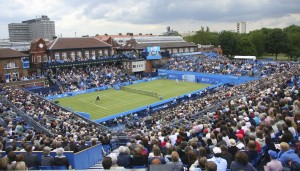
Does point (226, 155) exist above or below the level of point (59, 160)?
above

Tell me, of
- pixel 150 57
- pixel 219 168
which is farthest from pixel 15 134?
pixel 150 57

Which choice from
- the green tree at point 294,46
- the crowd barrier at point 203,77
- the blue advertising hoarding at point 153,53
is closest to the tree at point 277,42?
the green tree at point 294,46

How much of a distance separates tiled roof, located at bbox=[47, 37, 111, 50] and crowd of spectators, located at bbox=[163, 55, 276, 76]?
15.5 m

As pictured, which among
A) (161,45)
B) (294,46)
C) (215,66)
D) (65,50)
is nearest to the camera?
(215,66)

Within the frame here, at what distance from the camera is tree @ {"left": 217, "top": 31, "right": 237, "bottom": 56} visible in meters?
81.9

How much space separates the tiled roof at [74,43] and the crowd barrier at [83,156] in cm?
4717

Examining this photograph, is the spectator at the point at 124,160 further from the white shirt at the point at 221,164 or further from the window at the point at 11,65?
the window at the point at 11,65

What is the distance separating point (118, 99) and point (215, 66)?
22.6 meters

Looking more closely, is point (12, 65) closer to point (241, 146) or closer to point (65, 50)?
point (65, 50)

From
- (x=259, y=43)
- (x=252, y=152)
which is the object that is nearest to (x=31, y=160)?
(x=252, y=152)

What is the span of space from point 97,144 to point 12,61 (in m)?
41.9

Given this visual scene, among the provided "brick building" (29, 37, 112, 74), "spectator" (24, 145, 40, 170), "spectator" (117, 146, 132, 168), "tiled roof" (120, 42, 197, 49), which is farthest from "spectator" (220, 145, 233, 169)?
"tiled roof" (120, 42, 197, 49)

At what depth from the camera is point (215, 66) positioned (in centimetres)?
5656

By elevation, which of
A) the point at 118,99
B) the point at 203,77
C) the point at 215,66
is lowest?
the point at 118,99
